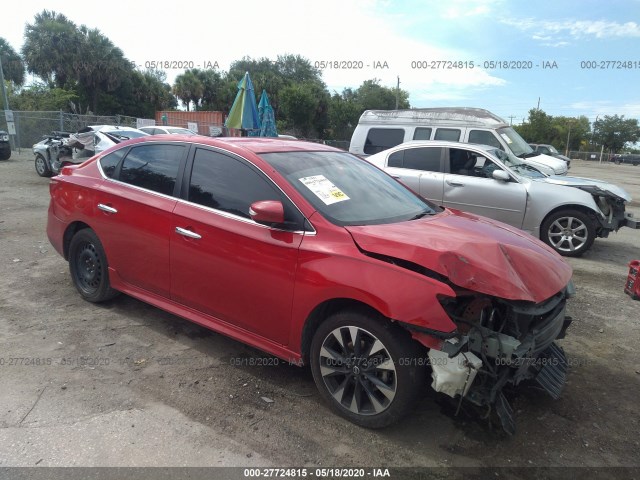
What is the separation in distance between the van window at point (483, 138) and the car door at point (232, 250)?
Result: 798cm

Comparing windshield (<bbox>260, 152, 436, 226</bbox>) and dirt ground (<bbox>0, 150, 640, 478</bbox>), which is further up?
windshield (<bbox>260, 152, 436, 226</bbox>)

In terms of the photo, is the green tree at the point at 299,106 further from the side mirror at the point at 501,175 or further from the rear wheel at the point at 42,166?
the side mirror at the point at 501,175

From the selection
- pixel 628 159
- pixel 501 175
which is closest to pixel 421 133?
pixel 501 175

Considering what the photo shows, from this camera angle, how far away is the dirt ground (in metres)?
2.66

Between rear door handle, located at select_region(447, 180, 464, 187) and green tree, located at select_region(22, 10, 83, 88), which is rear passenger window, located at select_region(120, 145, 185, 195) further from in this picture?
green tree, located at select_region(22, 10, 83, 88)

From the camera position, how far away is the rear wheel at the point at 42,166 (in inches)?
544

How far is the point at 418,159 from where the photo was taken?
26.3 ft

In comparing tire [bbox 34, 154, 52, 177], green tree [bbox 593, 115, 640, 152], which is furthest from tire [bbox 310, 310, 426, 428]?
green tree [bbox 593, 115, 640, 152]

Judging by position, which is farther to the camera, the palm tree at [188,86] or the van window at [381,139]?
the palm tree at [188,86]


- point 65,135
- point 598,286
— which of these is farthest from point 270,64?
point 598,286

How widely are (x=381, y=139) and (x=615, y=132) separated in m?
88.3

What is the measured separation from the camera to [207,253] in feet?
11.2

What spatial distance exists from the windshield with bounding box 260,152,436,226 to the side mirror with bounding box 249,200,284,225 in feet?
0.86

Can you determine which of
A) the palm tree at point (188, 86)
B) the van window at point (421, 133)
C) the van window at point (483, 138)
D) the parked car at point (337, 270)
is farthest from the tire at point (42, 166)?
the palm tree at point (188, 86)
